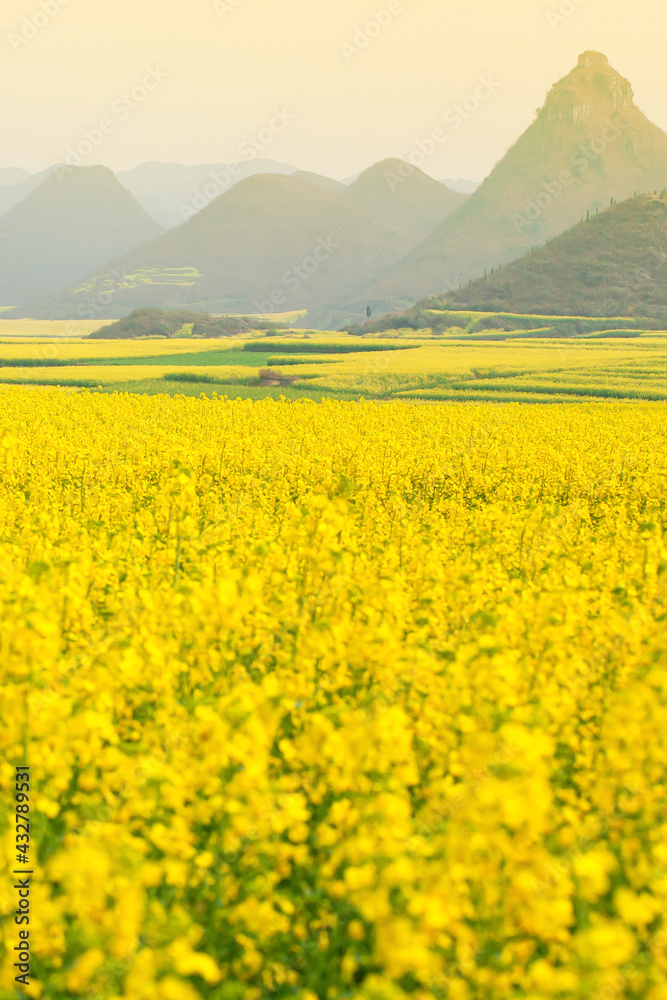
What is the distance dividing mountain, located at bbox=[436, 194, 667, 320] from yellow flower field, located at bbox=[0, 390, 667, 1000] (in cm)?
11995

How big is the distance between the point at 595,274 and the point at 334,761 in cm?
13603

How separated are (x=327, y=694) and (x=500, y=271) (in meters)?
144

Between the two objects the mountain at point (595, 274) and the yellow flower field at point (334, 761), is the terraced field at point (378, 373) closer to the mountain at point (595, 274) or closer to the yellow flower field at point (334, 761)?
the yellow flower field at point (334, 761)

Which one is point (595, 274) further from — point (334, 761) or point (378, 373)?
point (334, 761)

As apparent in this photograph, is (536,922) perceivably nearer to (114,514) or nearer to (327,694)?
(327,694)

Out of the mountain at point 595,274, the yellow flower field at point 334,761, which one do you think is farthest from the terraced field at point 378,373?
the mountain at point 595,274

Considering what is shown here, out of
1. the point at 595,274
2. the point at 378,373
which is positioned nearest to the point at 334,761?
the point at 378,373

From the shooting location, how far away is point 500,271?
14100 cm

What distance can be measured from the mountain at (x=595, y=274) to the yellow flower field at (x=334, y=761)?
119948 millimetres

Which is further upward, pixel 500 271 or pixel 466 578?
pixel 500 271

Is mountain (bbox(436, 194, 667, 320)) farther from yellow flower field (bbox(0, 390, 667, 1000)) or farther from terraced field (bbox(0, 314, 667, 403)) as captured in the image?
yellow flower field (bbox(0, 390, 667, 1000))

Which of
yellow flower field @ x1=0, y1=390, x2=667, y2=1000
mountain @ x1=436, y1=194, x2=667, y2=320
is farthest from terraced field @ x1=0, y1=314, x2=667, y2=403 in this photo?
mountain @ x1=436, y1=194, x2=667, y2=320

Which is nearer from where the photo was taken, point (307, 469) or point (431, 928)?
point (431, 928)

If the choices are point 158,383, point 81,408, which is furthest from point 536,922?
point 158,383
